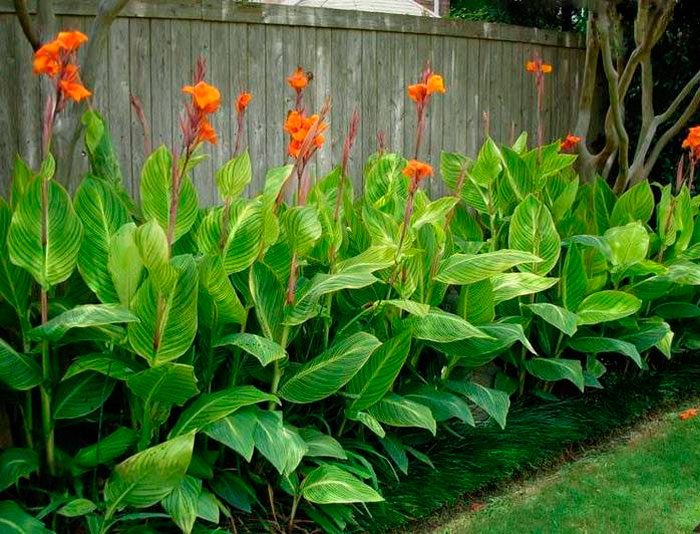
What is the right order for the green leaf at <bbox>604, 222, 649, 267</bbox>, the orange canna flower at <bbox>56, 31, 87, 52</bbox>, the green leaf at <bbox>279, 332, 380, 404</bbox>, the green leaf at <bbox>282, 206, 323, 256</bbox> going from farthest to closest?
the green leaf at <bbox>604, 222, 649, 267</bbox> → the green leaf at <bbox>282, 206, 323, 256</bbox> → the green leaf at <bbox>279, 332, 380, 404</bbox> → the orange canna flower at <bbox>56, 31, 87, 52</bbox>

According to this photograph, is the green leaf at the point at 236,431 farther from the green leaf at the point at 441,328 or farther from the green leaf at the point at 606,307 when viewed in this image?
the green leaf at the point at 606,307

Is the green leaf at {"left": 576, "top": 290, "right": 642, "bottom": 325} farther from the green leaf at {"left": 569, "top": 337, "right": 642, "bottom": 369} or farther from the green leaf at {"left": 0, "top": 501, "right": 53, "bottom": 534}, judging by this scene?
the green leaf at {"left": 0, "top": 501, "right": 53, "bottom": 534}

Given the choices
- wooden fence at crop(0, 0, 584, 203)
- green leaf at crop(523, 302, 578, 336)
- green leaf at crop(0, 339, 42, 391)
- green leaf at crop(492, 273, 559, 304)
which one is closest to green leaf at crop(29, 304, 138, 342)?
green leaf at crop(0, 339, 42, 391)

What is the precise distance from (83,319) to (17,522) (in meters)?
0.61

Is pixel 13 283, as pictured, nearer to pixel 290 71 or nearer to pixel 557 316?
pixel 557 316

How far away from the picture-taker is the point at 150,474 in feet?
9.80

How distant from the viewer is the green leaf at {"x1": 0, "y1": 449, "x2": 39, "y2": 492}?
3.05 meters

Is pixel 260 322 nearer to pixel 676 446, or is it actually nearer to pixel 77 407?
pixel 77 407

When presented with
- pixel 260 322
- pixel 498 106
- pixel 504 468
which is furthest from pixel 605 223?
pixel 260 322

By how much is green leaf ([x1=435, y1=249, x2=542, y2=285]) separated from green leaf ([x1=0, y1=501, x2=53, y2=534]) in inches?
72.6

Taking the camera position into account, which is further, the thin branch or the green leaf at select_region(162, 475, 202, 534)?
the thin branch

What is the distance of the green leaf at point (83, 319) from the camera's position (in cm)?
292

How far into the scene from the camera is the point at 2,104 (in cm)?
418

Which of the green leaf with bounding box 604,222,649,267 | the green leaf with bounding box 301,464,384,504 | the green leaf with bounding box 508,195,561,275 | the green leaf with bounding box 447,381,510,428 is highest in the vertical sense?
the green leaf with bounding box 508,195,561,275
